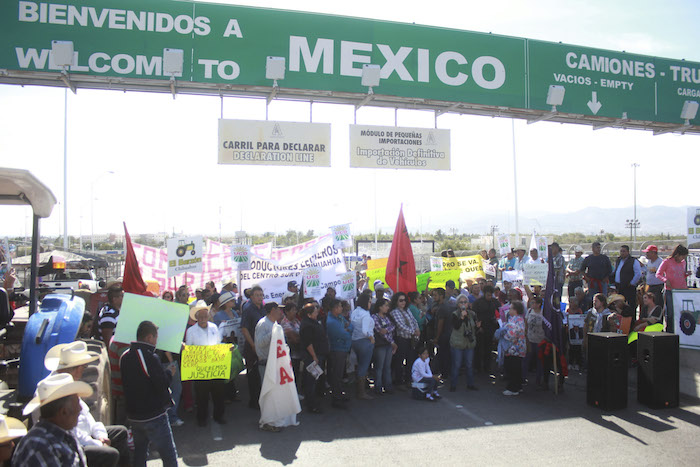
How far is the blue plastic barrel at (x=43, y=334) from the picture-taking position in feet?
17.1

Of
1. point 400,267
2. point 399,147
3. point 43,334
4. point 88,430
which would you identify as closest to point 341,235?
point 400,267

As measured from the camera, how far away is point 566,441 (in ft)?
22.5

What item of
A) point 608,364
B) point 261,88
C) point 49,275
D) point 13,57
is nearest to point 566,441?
point 608,364

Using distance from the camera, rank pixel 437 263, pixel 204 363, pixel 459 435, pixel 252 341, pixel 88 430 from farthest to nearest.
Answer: pixel 437 263 < pixel 252 341 < pixel 204 363 < pixel 459 435 < pixel 88 430

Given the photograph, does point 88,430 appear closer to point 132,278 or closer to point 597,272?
point 132,278

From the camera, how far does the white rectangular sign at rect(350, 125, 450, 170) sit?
11907 millimetres

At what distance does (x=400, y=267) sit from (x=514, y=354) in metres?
3.13

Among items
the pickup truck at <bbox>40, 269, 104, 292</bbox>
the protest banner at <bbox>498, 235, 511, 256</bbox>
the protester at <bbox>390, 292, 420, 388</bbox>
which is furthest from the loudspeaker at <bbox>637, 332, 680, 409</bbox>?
the pickup truck at <bbox>40, 269, 104, 292</bbox>

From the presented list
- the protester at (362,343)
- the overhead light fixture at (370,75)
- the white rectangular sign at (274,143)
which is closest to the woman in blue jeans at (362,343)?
the protester at (362,343)

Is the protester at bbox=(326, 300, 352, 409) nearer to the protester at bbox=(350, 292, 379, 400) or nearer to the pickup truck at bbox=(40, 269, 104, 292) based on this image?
the protester at bbox=(350, 292, 379, 400)

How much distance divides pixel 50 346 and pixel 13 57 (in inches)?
292

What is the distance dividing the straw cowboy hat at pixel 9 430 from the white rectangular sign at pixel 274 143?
792 cm

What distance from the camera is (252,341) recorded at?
27.4 ft

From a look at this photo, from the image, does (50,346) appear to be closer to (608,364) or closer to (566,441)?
(566,441)
